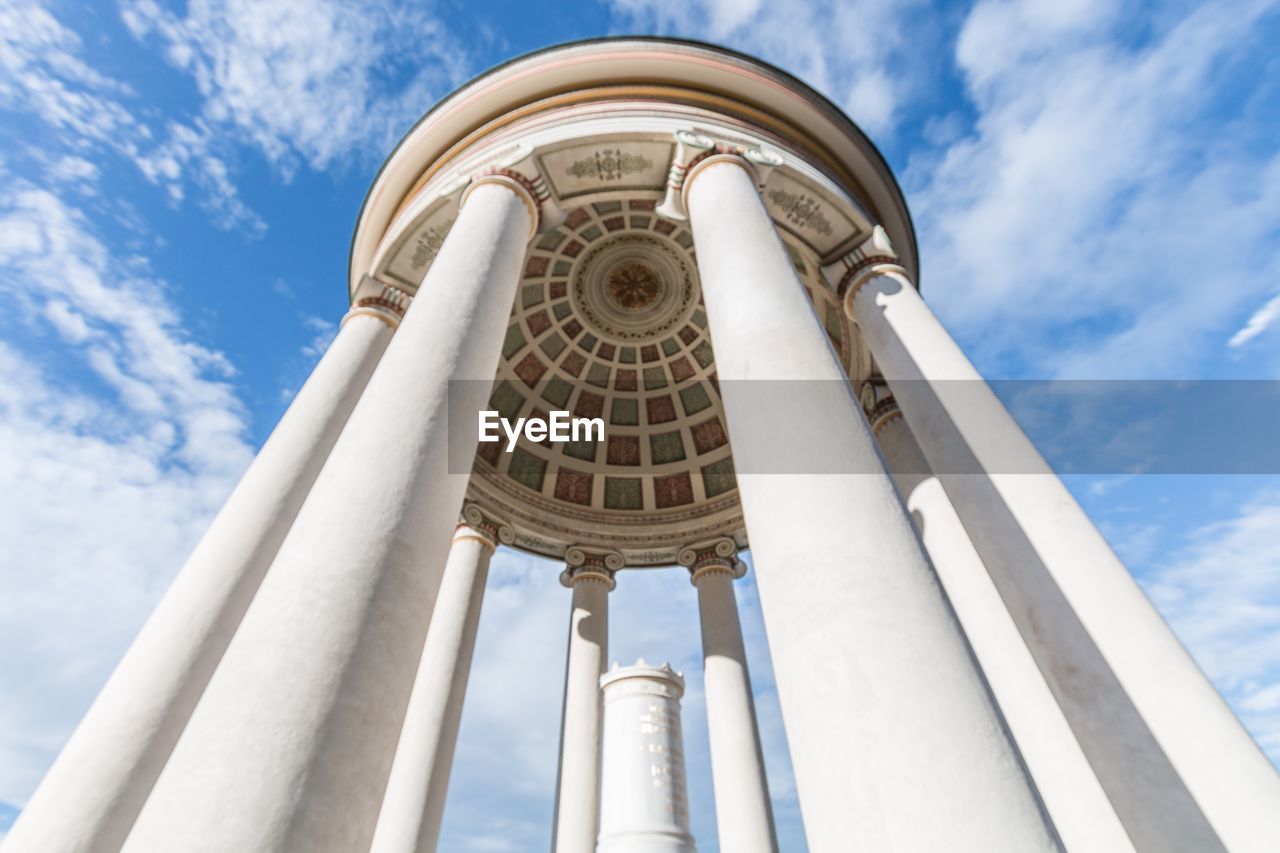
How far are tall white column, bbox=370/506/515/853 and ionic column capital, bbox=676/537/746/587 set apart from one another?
30.7ft

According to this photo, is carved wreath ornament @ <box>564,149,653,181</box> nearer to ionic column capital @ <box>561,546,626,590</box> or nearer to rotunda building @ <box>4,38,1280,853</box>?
rotunda building @ <box>4,38,1280,853</box>

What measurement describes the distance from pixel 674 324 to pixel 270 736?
2830 cm

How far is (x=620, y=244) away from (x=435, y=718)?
2099cm

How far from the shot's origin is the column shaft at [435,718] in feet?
63.4

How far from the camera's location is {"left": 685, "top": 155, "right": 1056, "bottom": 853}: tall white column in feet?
17.5

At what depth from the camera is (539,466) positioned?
109 ft

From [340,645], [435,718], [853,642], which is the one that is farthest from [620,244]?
[853,642]

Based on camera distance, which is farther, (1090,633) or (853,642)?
(1090,633)

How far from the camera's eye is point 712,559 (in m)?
30.4

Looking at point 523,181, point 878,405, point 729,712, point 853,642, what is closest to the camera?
point 853,642

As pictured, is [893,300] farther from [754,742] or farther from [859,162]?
[754,742]

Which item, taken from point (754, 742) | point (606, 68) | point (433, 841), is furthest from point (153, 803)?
point (754, 742)

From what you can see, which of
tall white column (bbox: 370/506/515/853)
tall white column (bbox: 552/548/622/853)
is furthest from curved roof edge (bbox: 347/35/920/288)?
tall white column (bbox: 552/548/622/853)

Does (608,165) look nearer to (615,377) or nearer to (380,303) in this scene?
(380,303)
